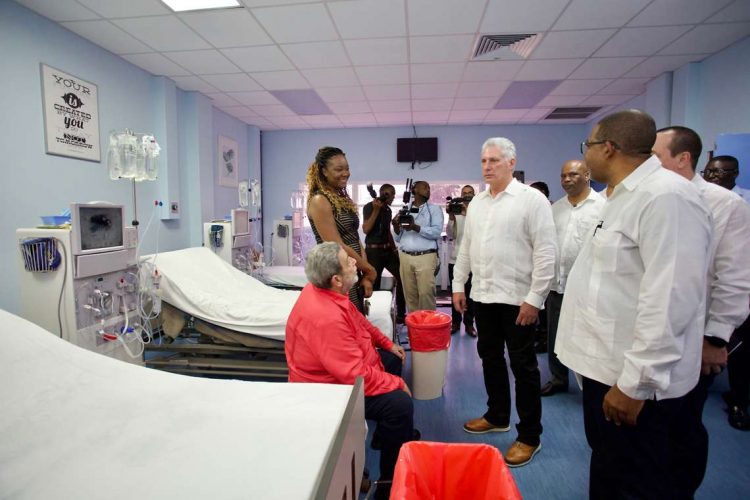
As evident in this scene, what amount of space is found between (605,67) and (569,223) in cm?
229

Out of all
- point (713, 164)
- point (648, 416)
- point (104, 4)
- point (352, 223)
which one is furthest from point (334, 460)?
point (104, 4)

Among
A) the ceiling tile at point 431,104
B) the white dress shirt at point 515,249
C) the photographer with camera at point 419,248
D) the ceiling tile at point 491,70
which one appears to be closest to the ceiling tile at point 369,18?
the ceiling tile at point 491,70

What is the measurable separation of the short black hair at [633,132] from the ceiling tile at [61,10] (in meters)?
3.47

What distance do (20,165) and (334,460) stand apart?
3.26 meters

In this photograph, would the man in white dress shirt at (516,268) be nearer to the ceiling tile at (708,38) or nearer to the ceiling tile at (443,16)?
the ceiling tile at (443,16)

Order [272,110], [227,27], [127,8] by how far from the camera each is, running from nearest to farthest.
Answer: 1. [127,8]
2. [227,27]
3. [272,110]

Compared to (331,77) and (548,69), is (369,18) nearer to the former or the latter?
(331,77)

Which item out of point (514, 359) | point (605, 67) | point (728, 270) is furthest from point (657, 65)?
point (514, 359)

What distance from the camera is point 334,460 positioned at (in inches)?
35.7

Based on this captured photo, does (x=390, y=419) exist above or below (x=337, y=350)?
below

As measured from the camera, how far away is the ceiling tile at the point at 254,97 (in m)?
4.68

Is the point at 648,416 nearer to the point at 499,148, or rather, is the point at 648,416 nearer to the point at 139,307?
the point at 499,148

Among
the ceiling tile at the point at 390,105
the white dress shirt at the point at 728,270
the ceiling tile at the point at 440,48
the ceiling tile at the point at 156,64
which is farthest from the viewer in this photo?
the ceiling tile at the point at 390,105

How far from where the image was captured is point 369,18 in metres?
2.89
